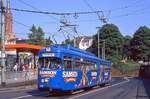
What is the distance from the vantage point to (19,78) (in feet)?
144

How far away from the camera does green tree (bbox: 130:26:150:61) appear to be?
4664 inches

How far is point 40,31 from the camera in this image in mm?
132000

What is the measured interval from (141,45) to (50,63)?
95.6m

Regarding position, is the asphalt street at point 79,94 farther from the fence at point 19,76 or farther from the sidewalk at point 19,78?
the fence at point 19,76

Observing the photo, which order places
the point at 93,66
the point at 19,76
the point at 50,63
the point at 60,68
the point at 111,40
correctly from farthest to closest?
the point at 111,40 < the point at 19,76 < the point at 93,66 < the point at 50,63 < the point at 60,68

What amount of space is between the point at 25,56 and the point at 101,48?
59.1 m

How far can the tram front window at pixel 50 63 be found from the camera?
2631cm

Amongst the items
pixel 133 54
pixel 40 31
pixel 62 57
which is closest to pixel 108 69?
pixel 62 57

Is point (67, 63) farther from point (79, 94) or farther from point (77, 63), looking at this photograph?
point (79, 94)

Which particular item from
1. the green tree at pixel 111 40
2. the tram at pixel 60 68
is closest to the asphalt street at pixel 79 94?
the tram at pixel 60 68

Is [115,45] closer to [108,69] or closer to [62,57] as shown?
[108,69]

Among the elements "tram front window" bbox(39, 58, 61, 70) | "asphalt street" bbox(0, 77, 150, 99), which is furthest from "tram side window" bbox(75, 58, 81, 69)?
"tram front window" bbox(39, 58, 61, 70)

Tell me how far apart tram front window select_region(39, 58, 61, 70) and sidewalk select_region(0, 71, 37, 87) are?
12969 millimetres

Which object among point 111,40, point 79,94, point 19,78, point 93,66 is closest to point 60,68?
point 79,94
